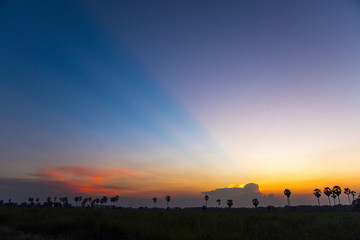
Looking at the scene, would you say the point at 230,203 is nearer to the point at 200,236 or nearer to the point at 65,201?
the point at 200,236

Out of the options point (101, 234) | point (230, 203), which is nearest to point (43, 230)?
point (101, 234)

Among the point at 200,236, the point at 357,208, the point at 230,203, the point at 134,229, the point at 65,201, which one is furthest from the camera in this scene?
the point at 65,201

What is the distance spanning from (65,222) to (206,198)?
13690 centimetres

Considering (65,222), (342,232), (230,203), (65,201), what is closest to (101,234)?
(65,222)

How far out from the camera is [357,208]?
101 metres

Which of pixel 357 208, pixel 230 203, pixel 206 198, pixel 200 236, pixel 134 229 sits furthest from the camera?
pixel 206 198

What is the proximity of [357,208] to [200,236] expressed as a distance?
12538 cm

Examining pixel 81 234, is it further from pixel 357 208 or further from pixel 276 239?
pixel 357 208

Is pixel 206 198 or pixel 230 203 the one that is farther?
pixel 206 198

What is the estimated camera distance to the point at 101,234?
52.0 feet

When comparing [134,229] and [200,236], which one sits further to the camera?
[134,229]

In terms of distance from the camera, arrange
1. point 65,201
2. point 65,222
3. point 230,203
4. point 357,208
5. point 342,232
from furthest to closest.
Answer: point 65,201
point 230,203
point 357,208
point 65,222
point 342,232

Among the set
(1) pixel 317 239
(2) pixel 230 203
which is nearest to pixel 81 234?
(1) pixel 317 239

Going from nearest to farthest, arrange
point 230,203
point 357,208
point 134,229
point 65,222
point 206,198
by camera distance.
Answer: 1. point 134,229
2. point 65,222
3. point 357,208
4. point 230,203
5. point 206,198
